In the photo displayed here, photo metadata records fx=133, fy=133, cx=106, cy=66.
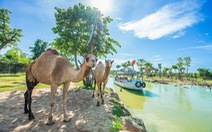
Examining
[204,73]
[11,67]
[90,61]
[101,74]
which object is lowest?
[101,74]

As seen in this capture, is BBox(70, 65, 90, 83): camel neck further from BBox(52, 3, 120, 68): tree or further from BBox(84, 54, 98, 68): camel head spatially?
BBox(52, 3, 120, 68): tree

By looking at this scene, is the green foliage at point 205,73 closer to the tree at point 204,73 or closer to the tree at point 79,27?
the tree at point 204,73

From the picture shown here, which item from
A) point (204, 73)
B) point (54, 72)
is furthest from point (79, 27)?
point (204, 73)

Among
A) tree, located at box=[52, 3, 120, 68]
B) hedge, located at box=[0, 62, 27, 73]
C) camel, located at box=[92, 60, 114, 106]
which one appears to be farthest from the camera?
hedge, located at box=[0, 62, 27, 73]

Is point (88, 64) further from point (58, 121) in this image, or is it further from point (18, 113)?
point (18, 113)

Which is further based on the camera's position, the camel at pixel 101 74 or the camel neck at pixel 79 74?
the camel at pixel 101 74

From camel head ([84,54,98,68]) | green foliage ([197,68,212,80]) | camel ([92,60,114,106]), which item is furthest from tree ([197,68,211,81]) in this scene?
camel head ([84,54,98,68])

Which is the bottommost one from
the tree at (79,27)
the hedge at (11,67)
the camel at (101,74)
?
the camel at (101,74)

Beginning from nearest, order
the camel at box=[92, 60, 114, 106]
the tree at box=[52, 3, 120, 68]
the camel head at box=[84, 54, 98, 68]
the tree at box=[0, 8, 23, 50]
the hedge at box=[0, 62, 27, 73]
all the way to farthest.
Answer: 1. the camel head at box=[84, 54, 98, 68]
2. the camel at box=[92, 60, 114, 106]
3. the tree at box=[52, 3, 120, 68]
4. the tree at box=[0, 8, 23, 50]
5. the hedge at box=[0, 62, 27, 73]

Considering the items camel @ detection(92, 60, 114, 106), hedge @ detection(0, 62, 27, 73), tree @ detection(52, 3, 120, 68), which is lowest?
camel @ detection(92, 60, 114, 106)

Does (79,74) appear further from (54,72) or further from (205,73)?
(205,73)

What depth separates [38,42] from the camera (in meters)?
51.9

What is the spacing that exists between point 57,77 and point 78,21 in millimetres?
9407

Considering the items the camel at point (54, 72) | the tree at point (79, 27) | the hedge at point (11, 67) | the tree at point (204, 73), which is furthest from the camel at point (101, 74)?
the tree at point (204, 73)
